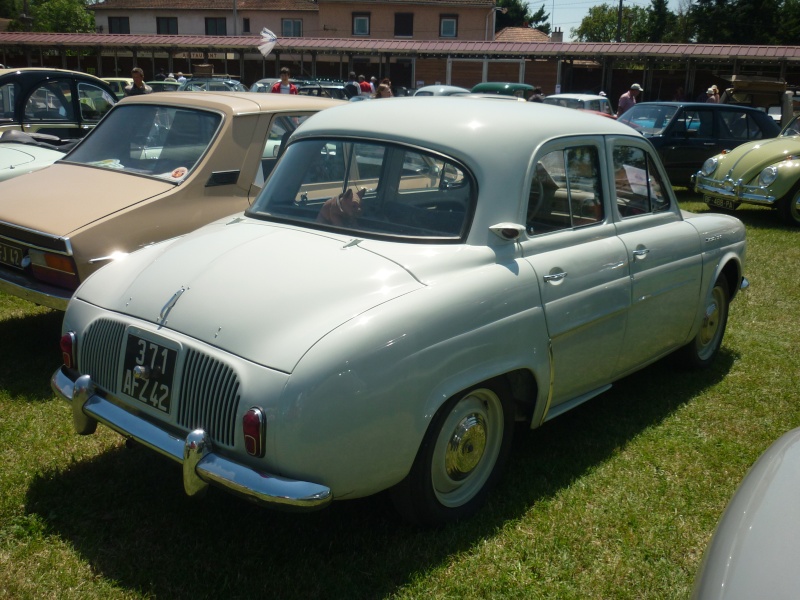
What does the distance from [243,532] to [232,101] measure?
348 cm

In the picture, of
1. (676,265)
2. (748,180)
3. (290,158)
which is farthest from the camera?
(748,180)

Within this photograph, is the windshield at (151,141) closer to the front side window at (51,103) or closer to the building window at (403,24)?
the front side window at (51,103)

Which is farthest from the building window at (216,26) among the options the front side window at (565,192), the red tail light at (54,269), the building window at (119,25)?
the front side window at (565,192)

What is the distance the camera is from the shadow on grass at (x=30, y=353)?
4.68 metres

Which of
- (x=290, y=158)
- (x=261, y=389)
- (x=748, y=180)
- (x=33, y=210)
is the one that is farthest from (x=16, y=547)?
(x=748, y=180)

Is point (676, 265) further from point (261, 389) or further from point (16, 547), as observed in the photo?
point (16, 547)

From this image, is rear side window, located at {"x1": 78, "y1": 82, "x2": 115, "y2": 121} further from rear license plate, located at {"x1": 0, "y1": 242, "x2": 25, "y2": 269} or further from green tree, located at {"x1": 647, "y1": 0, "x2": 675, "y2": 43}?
green tree, located at {"x1": 647, "y1": 0, "x2": 675, "y2": 43}

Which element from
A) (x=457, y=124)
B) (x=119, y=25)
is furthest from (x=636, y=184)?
(x=119, y=25)

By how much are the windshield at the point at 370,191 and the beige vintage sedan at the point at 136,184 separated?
132 centimetres

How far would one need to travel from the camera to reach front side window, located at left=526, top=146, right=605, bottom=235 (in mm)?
3672

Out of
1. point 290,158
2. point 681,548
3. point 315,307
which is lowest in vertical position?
point 681,548

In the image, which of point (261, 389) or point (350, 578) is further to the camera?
point (350, 578)

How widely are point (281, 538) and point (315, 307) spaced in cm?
104

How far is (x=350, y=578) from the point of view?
9.78ft
